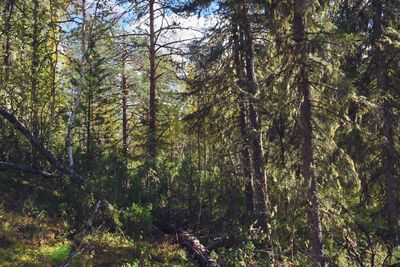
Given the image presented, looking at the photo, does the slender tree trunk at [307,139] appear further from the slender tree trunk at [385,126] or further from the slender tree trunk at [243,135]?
the slender tree trunk at [385,126]

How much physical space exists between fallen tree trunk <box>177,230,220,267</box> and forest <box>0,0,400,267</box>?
0.25ft

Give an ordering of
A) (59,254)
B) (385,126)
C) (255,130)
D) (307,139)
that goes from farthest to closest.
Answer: (385,126)
(255,130)
(307,139)
(59,254)

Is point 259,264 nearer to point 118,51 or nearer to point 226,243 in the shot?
point 226,243

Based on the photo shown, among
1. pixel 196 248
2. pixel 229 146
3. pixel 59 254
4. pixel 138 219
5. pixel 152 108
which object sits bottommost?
pixel 196 248

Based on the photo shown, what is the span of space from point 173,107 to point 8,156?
6351 millimetres

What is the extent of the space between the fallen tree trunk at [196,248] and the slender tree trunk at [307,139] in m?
2.35

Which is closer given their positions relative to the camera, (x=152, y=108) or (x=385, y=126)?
(x=385, y=126)

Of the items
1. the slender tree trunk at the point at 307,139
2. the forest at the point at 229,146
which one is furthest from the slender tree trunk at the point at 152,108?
A: the slender tree trunk at the point at 307,139

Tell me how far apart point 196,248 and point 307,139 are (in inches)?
161

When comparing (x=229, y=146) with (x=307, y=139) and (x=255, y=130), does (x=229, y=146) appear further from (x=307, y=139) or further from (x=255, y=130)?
(x=307, y=139)

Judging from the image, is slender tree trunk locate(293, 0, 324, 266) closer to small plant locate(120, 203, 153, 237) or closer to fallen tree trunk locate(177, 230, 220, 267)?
fallen tree trunk locate(177, 230, 220, 267)

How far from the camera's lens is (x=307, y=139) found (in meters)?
8.79

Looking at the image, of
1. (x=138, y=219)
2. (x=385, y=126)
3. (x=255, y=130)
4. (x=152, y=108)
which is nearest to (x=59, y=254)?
(x=138, y=219)

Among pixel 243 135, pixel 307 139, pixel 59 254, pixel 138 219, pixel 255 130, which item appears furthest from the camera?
pixel 243 135
